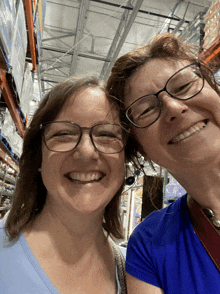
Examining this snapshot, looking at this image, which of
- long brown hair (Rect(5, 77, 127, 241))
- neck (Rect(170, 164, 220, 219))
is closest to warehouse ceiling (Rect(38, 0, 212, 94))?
long brown hair (Rect(5, 77, 127, 241))

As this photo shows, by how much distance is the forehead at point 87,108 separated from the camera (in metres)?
1.08

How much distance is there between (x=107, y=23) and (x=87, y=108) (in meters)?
3.75

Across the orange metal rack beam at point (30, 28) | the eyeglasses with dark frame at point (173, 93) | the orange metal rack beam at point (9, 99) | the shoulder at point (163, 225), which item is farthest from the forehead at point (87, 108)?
the orange metal rack beam at point (30, 28)

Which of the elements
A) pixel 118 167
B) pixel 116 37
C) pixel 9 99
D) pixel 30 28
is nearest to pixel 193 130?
pixel 118 167

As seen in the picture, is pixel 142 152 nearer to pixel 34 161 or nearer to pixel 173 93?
pixel 173 93

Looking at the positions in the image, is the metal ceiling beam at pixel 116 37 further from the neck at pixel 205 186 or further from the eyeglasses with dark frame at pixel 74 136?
the neck at pixel 205 186

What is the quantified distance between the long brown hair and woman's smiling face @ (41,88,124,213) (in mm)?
64

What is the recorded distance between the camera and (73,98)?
1.13 metres

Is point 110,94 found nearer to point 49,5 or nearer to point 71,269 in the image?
point 71,269

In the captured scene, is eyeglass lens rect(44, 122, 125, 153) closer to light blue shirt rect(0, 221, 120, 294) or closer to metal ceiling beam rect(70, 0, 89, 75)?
light blue shirt rect(0, 221, 120, 294)

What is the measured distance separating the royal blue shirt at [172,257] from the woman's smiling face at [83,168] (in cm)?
28

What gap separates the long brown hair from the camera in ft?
3.75

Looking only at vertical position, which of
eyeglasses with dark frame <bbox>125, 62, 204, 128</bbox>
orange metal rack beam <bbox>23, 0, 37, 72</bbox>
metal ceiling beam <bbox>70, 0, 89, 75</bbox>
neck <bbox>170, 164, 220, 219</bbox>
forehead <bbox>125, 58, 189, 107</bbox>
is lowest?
neck <bbox>170, 164, 220, 219</bbox>

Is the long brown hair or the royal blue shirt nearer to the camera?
the royal blue shirt
